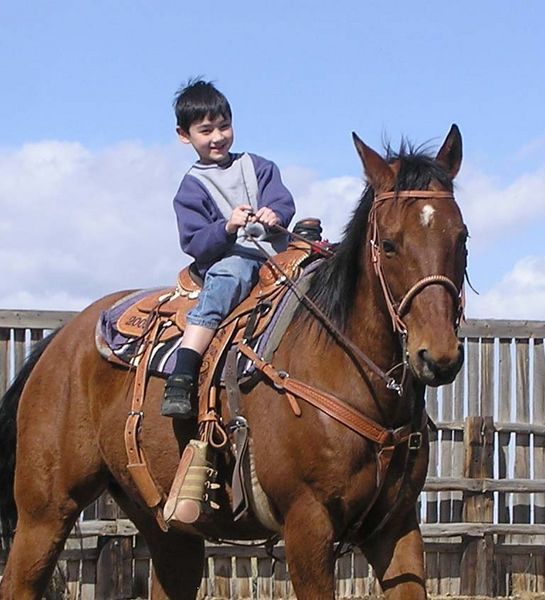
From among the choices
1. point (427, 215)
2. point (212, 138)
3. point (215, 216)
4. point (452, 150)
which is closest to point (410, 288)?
point (427, 215)

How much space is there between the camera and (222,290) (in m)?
5.88

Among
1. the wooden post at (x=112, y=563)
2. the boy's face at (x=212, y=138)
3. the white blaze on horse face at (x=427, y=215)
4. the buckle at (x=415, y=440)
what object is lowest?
the wooden post at (x=112, y=563)

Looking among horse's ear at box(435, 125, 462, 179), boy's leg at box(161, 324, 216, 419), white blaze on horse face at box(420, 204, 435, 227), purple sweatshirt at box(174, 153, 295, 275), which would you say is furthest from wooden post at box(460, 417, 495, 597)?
white blaze on horse face at box(420, 204, 435, 227)

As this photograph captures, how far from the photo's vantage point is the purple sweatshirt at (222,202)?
5.99m

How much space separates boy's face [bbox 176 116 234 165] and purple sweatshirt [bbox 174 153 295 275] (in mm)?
60

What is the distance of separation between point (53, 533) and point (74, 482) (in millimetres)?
292

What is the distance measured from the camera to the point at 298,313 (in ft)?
18.4

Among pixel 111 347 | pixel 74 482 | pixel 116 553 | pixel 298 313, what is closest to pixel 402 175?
pixel 298 313

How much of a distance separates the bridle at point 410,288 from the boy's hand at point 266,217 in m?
0.70

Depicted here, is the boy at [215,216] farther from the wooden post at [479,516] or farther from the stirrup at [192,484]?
the wooden post at [479,516]

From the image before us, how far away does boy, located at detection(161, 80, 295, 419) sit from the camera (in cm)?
576

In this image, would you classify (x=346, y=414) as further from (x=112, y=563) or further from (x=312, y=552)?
(x=112, y=563)

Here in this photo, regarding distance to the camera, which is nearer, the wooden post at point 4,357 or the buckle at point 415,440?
the buckle at point 415,440

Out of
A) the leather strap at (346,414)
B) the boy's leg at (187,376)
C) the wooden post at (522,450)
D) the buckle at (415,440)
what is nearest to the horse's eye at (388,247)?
the leather strap at (346,414)
